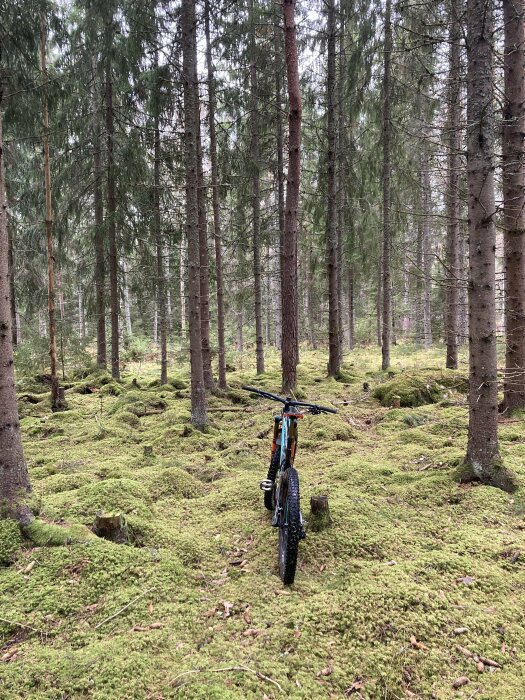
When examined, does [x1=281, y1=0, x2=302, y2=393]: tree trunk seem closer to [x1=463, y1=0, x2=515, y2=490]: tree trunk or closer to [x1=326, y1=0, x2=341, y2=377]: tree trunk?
[x1=326, y1=0, x2=341, y2=377]: tree trunk

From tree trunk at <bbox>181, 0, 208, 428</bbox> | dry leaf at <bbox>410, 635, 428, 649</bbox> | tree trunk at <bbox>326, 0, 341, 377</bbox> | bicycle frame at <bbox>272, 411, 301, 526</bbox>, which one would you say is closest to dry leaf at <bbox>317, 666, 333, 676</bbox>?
dry leaf at <bbox>410, 635, 428, 649</bbox>

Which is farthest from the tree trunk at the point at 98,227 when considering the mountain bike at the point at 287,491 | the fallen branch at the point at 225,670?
the fallen branch at the point at 225,670

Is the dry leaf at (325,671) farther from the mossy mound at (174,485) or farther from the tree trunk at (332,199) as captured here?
the tree trunk at (332,199)

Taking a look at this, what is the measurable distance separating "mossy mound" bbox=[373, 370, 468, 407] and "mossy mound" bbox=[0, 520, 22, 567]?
23.3ft

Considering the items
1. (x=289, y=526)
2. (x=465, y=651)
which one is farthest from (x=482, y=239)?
(x=465, y=651)

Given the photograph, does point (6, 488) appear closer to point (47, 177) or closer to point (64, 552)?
point (64, 552)

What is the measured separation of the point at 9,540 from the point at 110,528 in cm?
78

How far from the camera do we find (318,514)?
3.85 meters

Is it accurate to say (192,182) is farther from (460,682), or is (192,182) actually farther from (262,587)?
(460,682)

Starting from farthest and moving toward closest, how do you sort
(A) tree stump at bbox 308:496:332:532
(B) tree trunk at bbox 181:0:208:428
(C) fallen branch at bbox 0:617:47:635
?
(B) tree trunk at bbox 181:0:208:428, (A) tree stump at bbox 308:496:332:532, (C) fallen branch at bbox 0:617:47:635

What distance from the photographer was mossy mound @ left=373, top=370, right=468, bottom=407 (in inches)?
341

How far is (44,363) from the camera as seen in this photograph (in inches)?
472

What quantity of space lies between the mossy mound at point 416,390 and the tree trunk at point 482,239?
4.27 m

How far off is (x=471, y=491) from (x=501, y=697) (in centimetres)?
233
